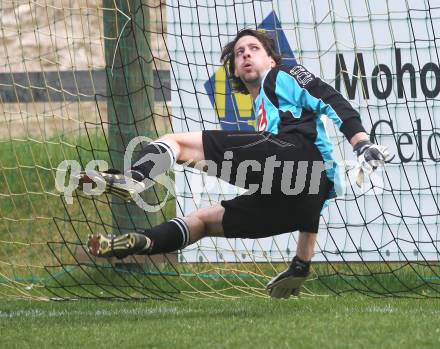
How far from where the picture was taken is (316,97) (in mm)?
6359

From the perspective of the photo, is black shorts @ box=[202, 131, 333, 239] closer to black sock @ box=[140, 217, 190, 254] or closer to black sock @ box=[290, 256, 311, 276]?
black sock @ box=[140, 217, 190, 254]

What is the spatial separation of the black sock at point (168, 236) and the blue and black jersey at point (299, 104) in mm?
744

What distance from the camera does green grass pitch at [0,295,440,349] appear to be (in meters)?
5.46

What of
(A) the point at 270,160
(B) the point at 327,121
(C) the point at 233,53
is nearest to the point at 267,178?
(A) the point at 270,160

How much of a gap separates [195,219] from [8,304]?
2264 mm

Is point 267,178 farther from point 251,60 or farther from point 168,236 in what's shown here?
point 251,60

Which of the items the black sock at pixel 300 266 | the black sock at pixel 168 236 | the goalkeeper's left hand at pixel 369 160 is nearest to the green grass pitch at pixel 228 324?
the black sock at pixel 300 266

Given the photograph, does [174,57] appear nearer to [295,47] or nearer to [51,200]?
[295,47]

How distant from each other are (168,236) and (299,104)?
41.5 inches

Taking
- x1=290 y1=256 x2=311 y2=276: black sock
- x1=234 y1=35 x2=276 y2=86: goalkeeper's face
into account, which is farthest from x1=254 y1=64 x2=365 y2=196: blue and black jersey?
x1=290 y1=256 x2=311 y2=276: black sock

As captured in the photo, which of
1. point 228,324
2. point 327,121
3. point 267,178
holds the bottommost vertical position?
point 228,324

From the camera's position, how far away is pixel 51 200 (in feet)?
37.0

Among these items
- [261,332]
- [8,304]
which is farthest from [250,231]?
[8,304]

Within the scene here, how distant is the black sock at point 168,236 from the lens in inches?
246
